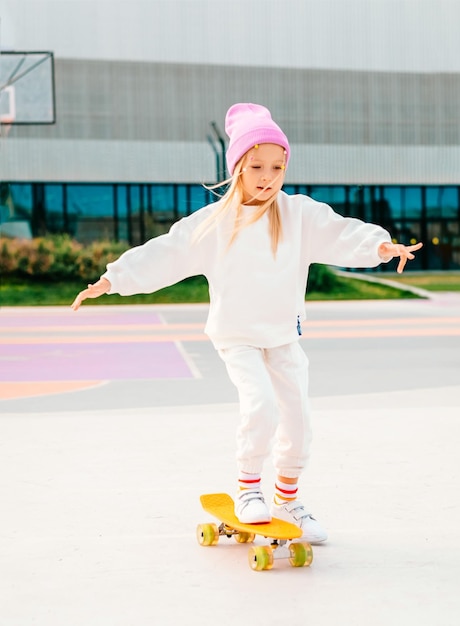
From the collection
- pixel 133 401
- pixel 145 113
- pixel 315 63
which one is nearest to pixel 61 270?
pixel 145 113

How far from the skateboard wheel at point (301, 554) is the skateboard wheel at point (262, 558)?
95 millimetres

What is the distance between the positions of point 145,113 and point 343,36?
833 centimetres

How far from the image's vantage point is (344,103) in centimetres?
4219

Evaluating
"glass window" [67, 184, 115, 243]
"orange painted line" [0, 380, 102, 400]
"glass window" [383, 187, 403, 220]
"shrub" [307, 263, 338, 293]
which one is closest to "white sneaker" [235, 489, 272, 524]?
"orange painted line" [0, 380, 102, 400]

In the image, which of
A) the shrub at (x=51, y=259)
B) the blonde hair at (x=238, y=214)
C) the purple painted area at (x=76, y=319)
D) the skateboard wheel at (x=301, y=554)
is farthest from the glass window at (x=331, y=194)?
the skateboard wheel at (x=301, y=554)

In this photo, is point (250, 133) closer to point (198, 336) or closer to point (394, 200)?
point (198, 336)

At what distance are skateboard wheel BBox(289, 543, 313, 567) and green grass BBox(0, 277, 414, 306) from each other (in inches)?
1072

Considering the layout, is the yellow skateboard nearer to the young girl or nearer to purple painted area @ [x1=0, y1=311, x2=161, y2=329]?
the young girl

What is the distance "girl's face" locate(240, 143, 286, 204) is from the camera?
15.1 feet

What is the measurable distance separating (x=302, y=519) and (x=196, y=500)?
38.6 inches

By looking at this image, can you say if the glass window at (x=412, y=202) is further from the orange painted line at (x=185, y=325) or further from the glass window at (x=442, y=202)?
the orange painted line at (x=185, y=325)

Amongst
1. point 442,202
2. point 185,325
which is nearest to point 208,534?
point 185,325

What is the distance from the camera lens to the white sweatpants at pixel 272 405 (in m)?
4.47

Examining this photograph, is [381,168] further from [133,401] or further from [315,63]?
[133,401]
